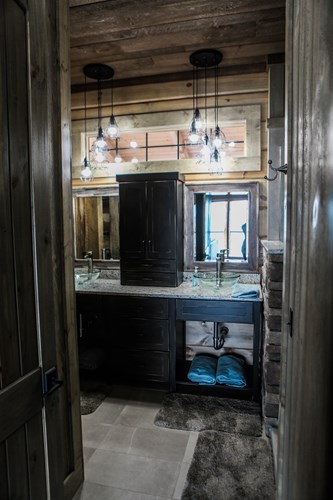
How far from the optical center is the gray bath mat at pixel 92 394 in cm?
272

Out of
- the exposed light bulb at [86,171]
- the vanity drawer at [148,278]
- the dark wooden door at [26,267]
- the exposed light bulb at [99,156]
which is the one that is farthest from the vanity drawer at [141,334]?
the dark wooden door at [26,267]

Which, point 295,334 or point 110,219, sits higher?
point 110,219

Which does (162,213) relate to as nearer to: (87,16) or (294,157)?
(87,16)

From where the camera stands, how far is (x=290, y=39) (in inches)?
48.4

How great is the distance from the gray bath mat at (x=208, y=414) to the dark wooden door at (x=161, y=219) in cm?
128

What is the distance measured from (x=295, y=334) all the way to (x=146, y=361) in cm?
212

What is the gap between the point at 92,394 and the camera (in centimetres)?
292

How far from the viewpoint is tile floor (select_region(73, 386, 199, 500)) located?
1885mm

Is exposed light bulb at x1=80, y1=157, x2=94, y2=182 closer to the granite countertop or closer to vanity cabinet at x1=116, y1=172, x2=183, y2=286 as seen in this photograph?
vanity cabinet at x1=116, y1=172, x2=183, y2=286

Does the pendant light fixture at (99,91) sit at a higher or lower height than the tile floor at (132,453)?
higher

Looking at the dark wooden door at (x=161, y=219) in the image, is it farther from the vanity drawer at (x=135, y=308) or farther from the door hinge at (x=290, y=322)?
the door hinge at (x=290, y=322)

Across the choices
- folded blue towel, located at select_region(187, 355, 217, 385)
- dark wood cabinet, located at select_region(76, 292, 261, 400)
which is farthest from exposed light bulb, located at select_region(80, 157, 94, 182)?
folded blue towel, located at select_region(187, 355, 217, 385)

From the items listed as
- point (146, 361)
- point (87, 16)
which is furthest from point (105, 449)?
point (87, 16)

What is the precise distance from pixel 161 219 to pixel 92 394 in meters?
1.70
